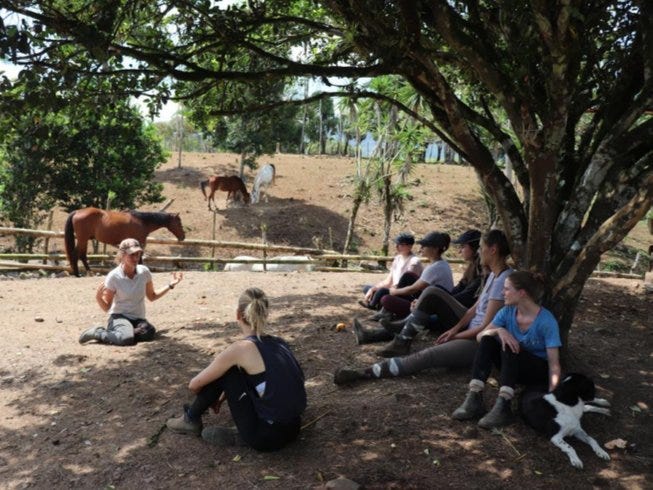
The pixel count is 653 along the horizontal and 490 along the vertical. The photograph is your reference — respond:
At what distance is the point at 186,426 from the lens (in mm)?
4023

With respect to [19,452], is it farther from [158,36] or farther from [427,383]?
[158,36]

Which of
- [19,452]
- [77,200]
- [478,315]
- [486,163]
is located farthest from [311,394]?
[77,200]

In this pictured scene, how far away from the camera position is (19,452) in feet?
13.5

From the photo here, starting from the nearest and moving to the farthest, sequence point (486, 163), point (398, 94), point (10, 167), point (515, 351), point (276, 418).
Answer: point (276, 418) → point (515, 351) → point (486, 163) → point (398, 94) → point (10, 167)

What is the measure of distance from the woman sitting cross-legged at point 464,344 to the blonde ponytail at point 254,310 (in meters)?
1.29

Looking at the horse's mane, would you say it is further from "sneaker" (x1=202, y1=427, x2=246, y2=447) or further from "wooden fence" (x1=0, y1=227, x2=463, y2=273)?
"sneaker" (x1=202, y1=427, x2=246, y2=447)

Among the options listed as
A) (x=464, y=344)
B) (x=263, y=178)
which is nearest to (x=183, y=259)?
(x=464, y=344)

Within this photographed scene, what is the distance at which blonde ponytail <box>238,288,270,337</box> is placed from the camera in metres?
3.62

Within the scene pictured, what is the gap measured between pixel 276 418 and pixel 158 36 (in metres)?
4.63

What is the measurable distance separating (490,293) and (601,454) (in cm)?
139

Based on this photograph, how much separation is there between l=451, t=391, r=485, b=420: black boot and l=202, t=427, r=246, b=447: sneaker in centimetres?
148

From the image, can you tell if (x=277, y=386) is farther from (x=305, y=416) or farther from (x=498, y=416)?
(x=498, y=416)

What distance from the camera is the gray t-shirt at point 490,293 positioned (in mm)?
4574

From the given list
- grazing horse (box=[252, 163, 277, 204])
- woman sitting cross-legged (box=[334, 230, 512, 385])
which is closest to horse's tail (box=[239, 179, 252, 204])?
grazing horse (box=[252, 163, 277, 204])
